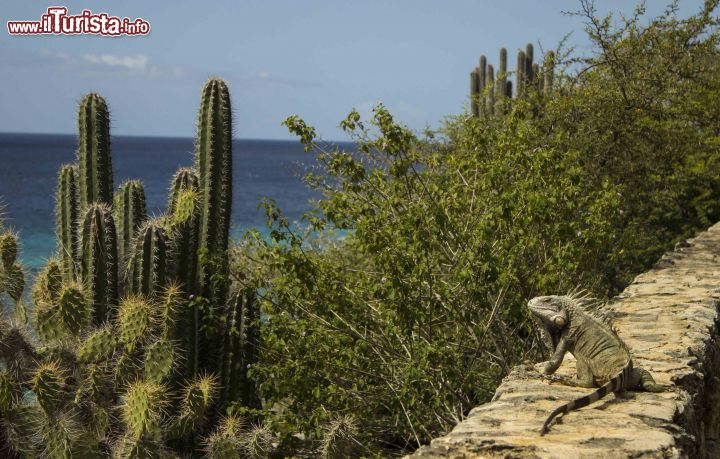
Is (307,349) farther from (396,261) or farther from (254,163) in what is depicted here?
(254,163)

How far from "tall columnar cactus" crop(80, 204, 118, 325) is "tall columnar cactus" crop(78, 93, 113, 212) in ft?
3.16

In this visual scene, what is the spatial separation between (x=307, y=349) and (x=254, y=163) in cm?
11072

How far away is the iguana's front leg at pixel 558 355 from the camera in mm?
5148

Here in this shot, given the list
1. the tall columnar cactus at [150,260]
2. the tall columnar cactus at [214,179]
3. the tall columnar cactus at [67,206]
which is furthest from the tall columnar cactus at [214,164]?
the tall columnar cactus at [67,206]

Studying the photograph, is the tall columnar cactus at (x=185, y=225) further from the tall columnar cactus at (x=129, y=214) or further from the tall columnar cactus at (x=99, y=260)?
the tall columnar cactus at (x=99, y=260)

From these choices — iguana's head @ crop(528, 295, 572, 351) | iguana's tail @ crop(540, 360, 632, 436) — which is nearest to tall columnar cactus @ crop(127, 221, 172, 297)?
iguana's head @ crop(528, 295, 572, 351)

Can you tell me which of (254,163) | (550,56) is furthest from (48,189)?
(550,56)

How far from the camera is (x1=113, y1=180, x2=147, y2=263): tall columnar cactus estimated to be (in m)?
9.66

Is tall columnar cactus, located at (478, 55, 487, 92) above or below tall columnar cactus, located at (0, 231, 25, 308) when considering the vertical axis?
above

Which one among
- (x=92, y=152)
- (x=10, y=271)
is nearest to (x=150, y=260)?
(x=10, y=271)

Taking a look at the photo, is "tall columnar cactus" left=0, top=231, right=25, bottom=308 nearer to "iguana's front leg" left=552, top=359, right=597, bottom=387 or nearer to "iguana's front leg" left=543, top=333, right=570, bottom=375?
"iguana's front leg" left=543, top=333, right=570, bottom=375

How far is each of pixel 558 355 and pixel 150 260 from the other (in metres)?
4.62

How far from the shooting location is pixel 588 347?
5.09m

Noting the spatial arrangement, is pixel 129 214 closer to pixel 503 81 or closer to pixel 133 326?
pixel 133 326
